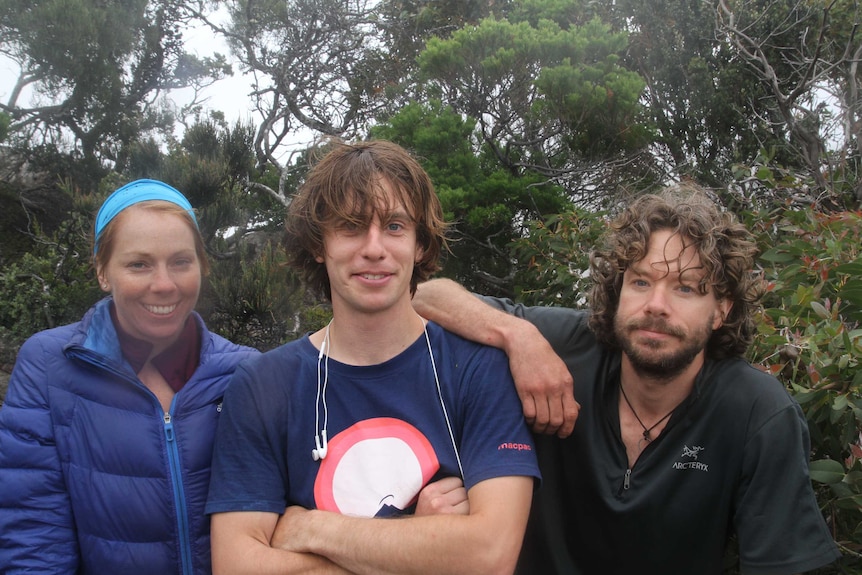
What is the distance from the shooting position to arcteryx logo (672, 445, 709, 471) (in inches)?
78.5

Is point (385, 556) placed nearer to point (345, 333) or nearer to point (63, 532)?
point (345, 333)

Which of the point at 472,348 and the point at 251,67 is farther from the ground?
the point at 251,67

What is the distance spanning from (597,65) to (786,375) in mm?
4330

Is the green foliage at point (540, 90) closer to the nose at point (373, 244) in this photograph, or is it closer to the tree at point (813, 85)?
the tree at point (813, 85)

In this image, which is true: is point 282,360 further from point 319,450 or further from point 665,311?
point 665,311

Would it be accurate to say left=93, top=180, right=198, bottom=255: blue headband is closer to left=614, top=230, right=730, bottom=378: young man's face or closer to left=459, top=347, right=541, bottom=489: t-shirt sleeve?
left=459, top=347, right=541, bottom=489: t-shirt sleeve

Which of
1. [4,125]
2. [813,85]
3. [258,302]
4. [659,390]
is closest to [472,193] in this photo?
[258,302]

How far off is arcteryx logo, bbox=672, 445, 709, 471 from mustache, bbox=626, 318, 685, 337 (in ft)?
1.10

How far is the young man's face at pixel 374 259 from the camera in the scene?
1.85 m

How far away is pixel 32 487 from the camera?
1.80m

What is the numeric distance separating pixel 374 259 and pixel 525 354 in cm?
50

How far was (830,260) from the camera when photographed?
8.21ft

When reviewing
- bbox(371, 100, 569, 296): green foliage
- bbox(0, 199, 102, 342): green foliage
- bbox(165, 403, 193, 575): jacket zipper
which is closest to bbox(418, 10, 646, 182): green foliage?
bbox(371, 100, 569, 296): green foliage

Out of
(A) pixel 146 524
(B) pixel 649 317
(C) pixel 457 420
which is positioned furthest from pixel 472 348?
(A) pixel 146 524
